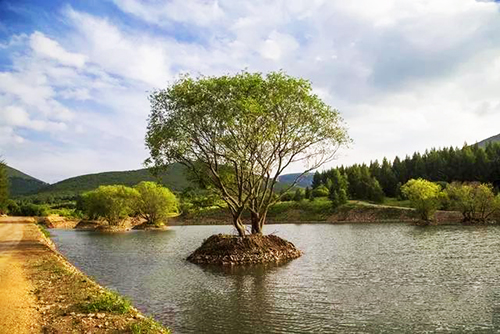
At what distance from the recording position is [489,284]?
28.3 metres

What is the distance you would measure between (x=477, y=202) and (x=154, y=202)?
9071 cm

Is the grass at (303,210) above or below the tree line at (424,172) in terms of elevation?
below

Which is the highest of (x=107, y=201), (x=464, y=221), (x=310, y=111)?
(x=310, y=111)

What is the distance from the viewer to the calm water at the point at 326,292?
20312mm

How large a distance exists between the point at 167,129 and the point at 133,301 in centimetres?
2294

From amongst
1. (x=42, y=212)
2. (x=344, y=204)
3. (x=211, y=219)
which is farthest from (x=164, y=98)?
(x=42, y=212)

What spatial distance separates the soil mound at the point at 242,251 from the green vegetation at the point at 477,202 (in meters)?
77.8

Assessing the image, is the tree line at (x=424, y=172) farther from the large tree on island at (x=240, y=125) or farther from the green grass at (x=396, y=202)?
A: the large tree on island at (x=240, y=125)

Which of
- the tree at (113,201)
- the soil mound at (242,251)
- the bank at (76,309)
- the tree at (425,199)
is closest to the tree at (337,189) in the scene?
the tree at (425,199)

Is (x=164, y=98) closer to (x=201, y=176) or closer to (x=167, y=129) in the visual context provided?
(x=167, y=129)

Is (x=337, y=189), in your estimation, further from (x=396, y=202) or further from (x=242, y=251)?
(x=242, y=251)

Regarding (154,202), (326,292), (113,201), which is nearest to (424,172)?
(154,202)

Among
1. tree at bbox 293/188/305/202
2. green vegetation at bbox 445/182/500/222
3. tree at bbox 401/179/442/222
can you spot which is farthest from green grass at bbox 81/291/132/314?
tree at bbox 293/188/305/202

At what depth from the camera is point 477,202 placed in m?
107
